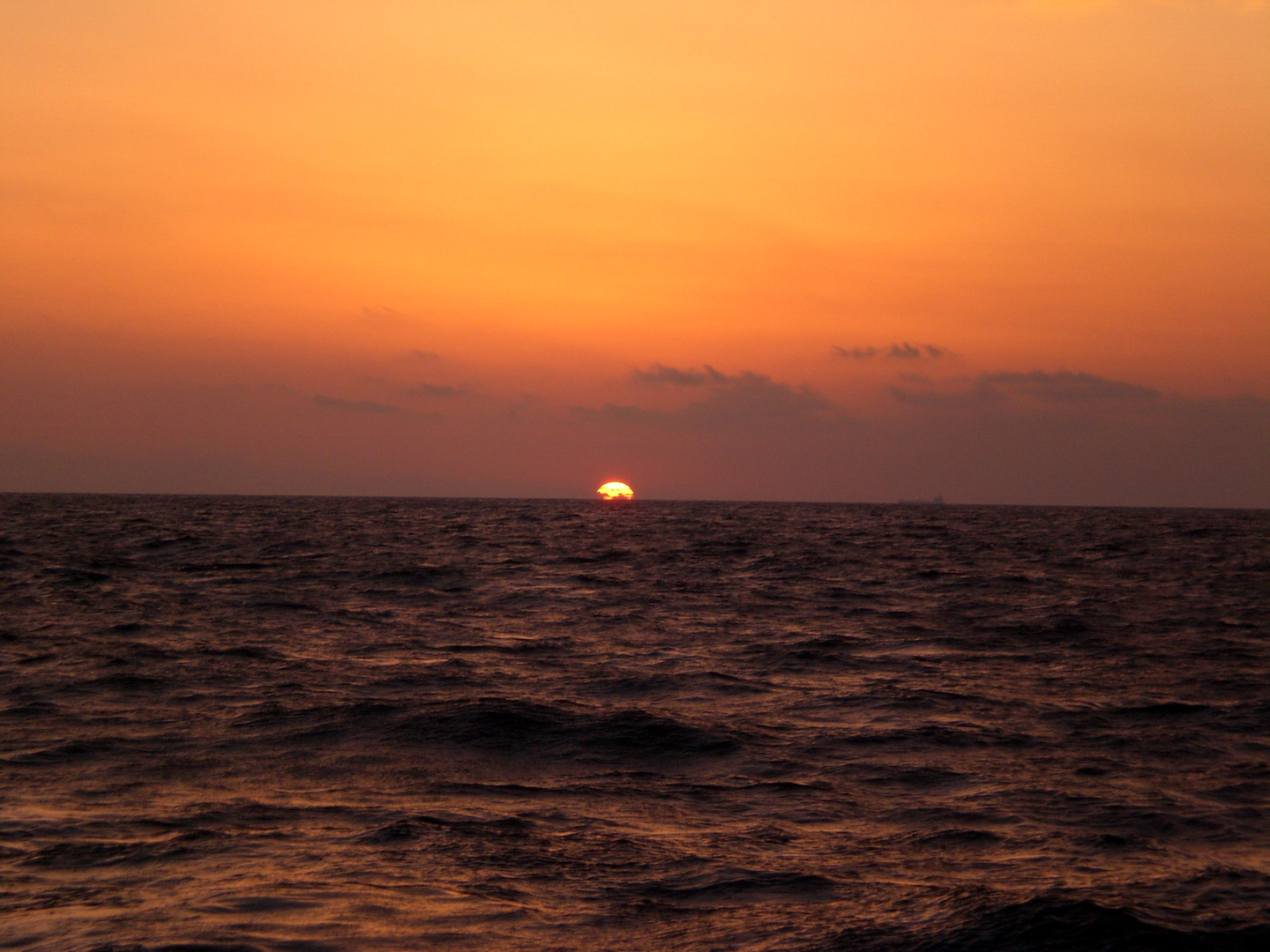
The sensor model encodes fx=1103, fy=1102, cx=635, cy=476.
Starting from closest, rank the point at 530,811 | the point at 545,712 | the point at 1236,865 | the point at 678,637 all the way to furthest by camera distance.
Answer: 1. the point at 1236,865
2. the point at 530,811
3. the point at 545,712
4. the point at 678,637

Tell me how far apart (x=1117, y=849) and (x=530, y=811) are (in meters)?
4.77

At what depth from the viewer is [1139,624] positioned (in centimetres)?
2378

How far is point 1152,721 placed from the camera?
13523 millimetres

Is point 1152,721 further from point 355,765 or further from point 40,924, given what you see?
point 40,924

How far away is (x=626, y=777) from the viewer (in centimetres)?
1085

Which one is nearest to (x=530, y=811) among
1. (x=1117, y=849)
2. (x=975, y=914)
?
(x=975, y=914)

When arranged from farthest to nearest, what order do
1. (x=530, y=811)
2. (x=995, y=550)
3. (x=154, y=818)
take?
(x=995, y=550) → (x=530, y=811) → (x=154, y=818)

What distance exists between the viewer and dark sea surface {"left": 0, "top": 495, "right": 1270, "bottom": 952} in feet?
23.1

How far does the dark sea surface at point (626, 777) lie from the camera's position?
23.1 feet

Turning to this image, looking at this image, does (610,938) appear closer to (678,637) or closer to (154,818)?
(154,818)

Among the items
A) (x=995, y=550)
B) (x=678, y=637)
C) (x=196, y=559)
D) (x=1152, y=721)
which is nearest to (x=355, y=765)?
(x=1152, y=721)

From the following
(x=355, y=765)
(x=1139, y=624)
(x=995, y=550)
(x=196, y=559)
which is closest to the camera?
(x=355, y=765)

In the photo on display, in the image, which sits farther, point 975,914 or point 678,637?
point 678,637

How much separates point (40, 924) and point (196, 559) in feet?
112
